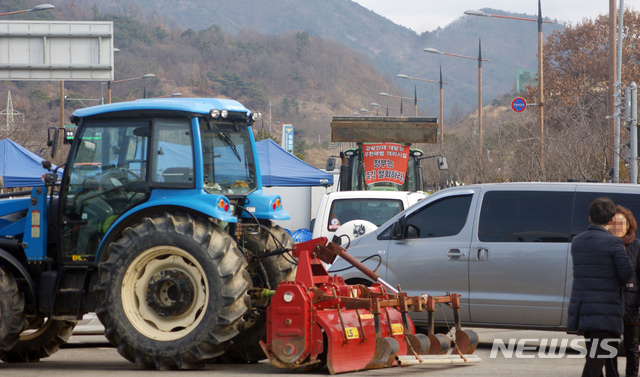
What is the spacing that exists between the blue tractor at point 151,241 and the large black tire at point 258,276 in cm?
1

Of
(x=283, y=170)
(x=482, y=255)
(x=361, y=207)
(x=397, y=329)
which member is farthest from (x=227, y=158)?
(x=283, y=170)

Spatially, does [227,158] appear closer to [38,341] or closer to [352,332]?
[352,332]

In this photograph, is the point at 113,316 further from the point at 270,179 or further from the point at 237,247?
the point at 270,179

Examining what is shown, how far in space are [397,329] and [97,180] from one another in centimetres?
333

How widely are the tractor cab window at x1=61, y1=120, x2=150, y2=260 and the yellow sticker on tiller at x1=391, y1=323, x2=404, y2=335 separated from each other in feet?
9.39

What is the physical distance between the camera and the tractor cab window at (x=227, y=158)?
841cm

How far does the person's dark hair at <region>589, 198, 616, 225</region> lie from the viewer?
6.71 m

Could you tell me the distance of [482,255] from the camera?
9562 mm

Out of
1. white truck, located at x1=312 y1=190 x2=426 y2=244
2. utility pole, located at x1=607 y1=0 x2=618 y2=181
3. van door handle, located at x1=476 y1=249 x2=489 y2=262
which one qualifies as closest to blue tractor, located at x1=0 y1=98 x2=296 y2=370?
van door handle, located at x1=476 y1=249 x2=489 y2=262

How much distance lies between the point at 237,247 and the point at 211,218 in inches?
17.1

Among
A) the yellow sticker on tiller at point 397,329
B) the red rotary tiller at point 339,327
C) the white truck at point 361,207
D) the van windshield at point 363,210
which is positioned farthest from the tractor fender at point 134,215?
the van windshield at point 363,210

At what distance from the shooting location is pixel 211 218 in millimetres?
7992

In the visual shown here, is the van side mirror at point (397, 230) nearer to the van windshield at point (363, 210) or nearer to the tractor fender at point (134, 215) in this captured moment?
the tractor fender at point (134, 215)

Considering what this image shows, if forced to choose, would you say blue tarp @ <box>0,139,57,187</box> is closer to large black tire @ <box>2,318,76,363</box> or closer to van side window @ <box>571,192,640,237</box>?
large black tire @ <box>2,318,76,363</box>
